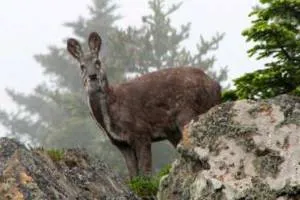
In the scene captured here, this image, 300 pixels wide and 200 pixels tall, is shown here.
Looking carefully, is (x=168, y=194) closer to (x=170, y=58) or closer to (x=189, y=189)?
(x=189, y=189)

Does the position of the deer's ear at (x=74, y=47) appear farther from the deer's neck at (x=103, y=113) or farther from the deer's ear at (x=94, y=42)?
the deer's neck at (x=103, y=113)

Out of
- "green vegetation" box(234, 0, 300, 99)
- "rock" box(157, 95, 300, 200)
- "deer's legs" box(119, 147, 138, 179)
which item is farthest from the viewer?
"deer's legs" box(119, 147, 138, 179)

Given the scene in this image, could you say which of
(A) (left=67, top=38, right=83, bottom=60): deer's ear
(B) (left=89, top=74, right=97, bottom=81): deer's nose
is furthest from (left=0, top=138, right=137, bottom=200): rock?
(A) (left=67, top=38, right=83, bottom=60): deer's ear

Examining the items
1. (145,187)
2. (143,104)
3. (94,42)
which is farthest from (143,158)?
(94,42)

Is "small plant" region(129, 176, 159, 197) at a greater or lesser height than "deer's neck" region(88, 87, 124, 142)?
lesser

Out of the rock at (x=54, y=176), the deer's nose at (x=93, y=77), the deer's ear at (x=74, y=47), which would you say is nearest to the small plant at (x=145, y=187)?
the deer's nose at (x=93, y=77)

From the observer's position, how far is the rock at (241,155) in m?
6.75

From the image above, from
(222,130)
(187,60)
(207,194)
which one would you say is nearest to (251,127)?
(222,130)

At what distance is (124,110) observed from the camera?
1345 cm

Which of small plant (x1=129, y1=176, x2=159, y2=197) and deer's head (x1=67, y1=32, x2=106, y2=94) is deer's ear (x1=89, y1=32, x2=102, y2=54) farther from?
small plant (x1=129, y1=176, x2=159, y2=197)

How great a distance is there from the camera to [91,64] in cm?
1264

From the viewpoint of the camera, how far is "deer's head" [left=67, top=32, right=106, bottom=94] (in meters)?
12.6

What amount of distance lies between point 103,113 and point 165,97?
1468mm

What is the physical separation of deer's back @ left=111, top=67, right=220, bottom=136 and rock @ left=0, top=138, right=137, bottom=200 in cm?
644
